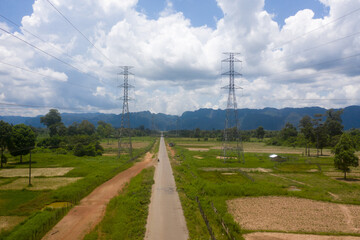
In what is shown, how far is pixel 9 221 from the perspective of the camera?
829 inches

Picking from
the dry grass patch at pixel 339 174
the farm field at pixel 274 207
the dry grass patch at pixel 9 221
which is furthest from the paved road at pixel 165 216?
the dry grass patch at pixel 339 174

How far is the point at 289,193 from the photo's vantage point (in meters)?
29.6

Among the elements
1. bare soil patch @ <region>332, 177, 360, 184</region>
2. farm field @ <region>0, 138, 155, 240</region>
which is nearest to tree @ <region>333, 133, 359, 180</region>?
bare soil patch @ <region>332, 177, 360, 184</region>

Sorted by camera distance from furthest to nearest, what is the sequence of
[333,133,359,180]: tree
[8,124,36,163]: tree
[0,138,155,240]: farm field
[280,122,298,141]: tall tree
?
1. [280,122,298,141]: tall tree
2. [8,124,36,163]: tree
3. [333,133,359,180]: tree
4. [0,138,155,240]: farm field

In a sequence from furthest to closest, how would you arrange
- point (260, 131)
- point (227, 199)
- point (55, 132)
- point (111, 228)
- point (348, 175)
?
point (260, 131) < point (55, 132) < point (348, 175) < point (227, 199) < point (111, 228)

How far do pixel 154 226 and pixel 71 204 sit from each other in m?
11.8

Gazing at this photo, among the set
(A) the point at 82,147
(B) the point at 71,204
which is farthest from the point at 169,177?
(A) the point at 82,147

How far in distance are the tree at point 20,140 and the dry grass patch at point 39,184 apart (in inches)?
764

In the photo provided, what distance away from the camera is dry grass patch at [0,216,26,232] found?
19703 mm

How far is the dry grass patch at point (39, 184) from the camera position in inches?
1287

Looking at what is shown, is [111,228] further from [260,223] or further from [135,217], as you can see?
[260,223]

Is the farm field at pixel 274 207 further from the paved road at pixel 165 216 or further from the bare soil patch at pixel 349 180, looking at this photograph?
the paved road at pixel 165 216

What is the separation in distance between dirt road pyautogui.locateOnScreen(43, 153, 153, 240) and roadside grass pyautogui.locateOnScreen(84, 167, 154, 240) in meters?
0.88

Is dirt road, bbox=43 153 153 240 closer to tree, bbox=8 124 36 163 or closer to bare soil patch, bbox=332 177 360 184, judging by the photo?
tree, bbox=8 124 36 163
